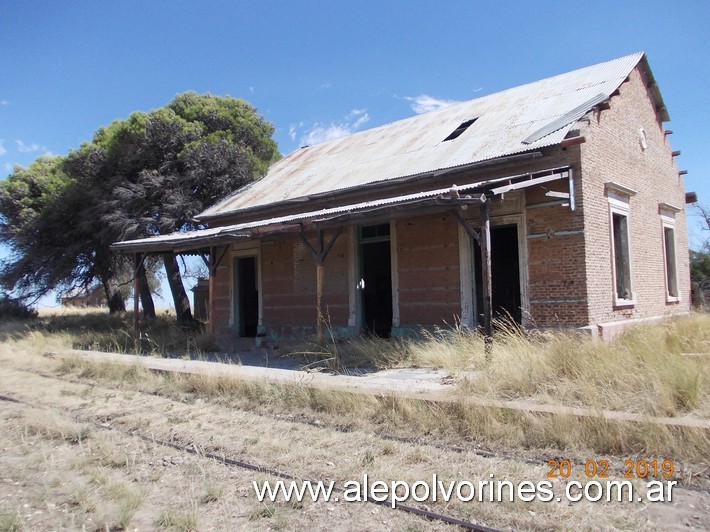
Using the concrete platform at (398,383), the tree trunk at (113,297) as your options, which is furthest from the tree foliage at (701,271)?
the tree trunk at (113,297)

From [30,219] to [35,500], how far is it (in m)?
19.8

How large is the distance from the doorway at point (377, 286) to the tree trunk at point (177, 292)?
931cm

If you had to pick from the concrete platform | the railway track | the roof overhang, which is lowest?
the railway track

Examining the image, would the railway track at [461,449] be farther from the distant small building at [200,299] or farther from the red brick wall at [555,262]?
the distant small building at [200,299]

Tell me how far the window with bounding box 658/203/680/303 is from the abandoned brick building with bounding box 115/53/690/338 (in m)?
0.03

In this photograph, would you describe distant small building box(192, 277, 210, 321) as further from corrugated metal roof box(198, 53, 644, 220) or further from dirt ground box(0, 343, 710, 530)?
dirt ground box(0, 343, 710, 530)

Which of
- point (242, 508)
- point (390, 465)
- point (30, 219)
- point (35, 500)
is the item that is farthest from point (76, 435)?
point (30, 219)

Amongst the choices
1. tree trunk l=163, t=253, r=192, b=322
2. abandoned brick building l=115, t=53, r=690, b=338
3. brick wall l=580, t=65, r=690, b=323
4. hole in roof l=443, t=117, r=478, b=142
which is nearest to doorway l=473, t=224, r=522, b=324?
abandoned brick building l=115, t=53, r=690, b=338

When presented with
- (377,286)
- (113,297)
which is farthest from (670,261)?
(113,297)

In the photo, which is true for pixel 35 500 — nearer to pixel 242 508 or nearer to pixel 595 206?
pixel 242 508

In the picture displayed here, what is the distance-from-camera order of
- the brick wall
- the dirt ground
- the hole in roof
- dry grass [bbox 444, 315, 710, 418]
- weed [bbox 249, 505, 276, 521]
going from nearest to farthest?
the dirt ground
weed [bbox 249, 505, 276, 521]
dry grass [bbox 444, 315, 710, 418]
the brick wall
the hole in roof

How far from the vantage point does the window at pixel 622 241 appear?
11.4 m

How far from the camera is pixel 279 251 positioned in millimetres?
15148

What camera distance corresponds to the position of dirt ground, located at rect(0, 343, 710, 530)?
3949 mm
